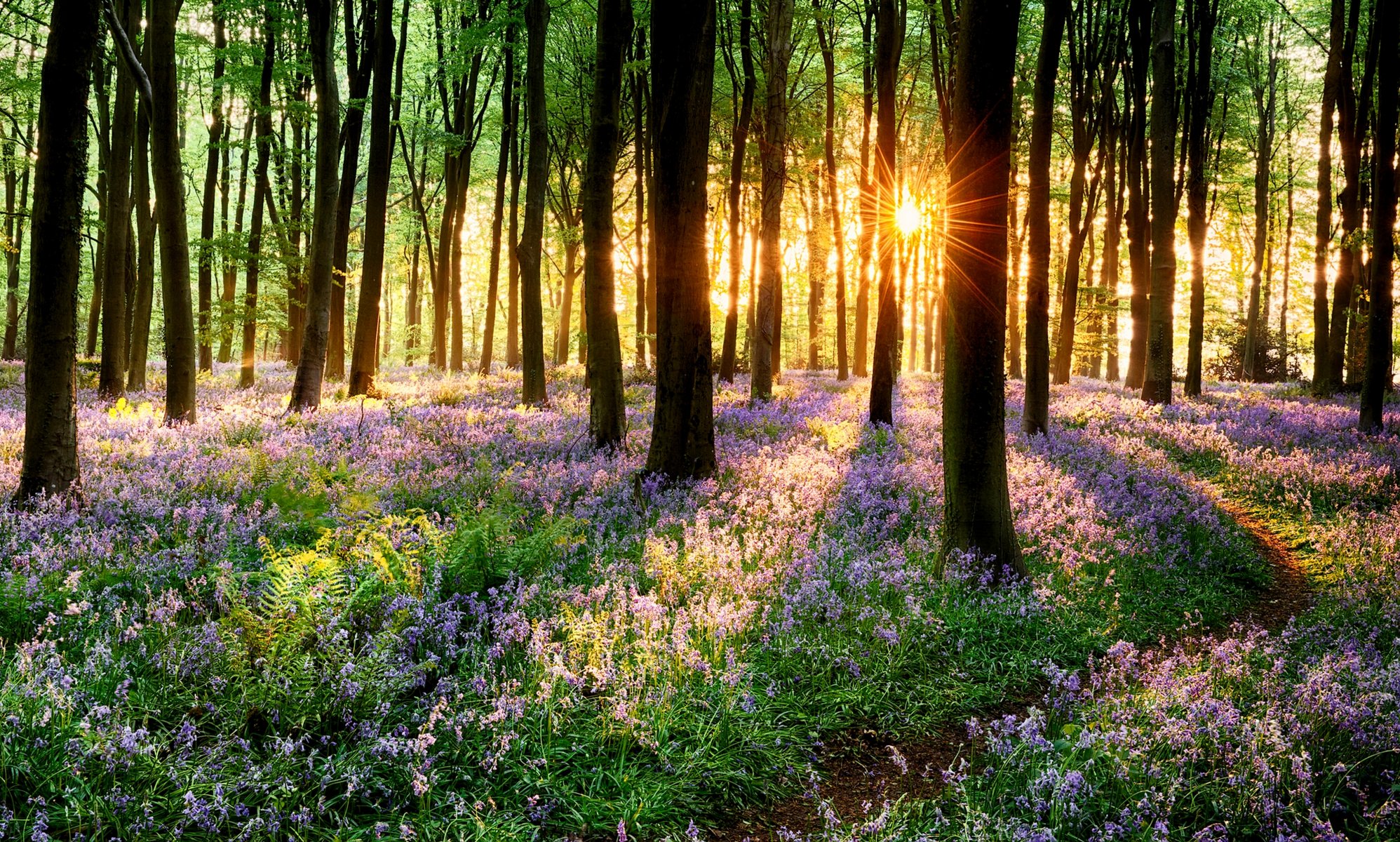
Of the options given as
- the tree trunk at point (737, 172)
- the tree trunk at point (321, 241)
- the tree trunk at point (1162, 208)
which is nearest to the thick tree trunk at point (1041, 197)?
the tree trunk at point (737, 172)

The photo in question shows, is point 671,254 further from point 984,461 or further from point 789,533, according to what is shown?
point 984,461

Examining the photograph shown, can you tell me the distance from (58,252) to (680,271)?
5.69 meters

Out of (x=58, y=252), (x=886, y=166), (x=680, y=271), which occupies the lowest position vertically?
(x=58, y=252)

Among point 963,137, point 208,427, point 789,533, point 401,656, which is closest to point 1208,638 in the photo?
point 789,533

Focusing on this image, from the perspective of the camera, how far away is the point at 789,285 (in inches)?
1991

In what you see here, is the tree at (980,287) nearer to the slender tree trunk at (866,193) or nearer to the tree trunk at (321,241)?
the tree trunk at (321,241)

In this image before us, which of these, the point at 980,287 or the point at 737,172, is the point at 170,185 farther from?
the point at 980,287

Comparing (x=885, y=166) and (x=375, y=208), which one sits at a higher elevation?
(x=885, y=166)

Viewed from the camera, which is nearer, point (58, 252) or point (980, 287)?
point (980, 287)

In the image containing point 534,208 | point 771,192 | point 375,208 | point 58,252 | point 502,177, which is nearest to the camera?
point 58,252

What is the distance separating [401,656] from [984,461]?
4596 mm

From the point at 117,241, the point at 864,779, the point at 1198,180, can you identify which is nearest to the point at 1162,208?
the point at 1198,180

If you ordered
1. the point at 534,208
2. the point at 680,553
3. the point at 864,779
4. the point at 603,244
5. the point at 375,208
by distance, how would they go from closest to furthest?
1. the point at 864,779
2. the point at 680,553
3. the point at 603,244
4. the point at 534,208
5. the point at 375,208

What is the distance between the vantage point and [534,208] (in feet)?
46.4
